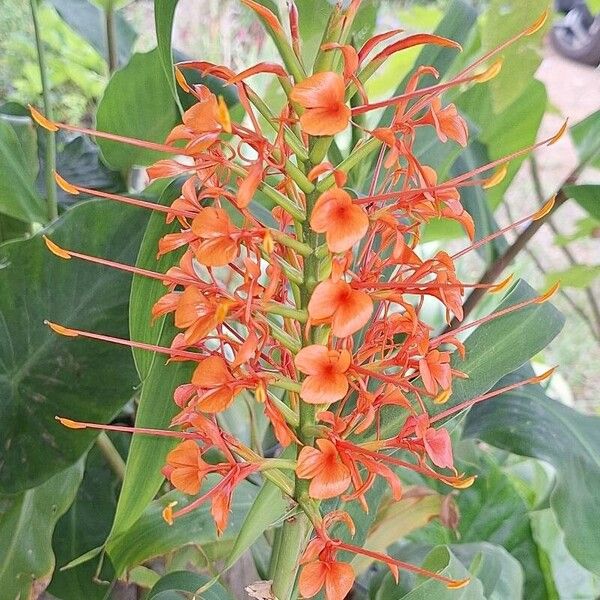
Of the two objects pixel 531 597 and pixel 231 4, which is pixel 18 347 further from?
pixel 231 4

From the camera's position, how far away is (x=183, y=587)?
0.49 metres

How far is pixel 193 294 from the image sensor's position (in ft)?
0.94

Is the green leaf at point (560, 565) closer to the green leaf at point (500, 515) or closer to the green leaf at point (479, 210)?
the green leaf at point (500, 515)

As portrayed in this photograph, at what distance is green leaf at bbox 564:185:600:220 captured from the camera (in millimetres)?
574

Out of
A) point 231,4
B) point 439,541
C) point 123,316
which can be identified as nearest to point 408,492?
point 439,541

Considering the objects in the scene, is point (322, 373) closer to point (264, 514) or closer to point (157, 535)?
point (264, 514)

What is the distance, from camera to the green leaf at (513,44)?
63 centimetres

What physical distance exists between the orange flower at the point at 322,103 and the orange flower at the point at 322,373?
8cm

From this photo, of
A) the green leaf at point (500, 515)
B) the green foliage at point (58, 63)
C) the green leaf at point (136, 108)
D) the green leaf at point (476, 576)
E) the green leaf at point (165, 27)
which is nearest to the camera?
the green leaf at point (165, 27)

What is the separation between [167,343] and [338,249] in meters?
0.19

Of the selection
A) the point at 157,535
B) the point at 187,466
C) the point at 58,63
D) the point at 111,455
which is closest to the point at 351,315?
the point at 187,466

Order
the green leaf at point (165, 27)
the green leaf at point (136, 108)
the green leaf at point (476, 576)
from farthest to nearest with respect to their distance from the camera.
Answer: the green leaf at point (136, 108), the green leaf at point (476, 576), the green leaf at point (165, 27)

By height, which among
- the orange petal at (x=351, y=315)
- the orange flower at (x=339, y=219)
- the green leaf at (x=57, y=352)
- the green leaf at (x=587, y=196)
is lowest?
the green leaf at (x=57, y=352)

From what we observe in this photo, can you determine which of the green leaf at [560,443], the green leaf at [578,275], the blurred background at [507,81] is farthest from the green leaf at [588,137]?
the green leaf at [560,443]
